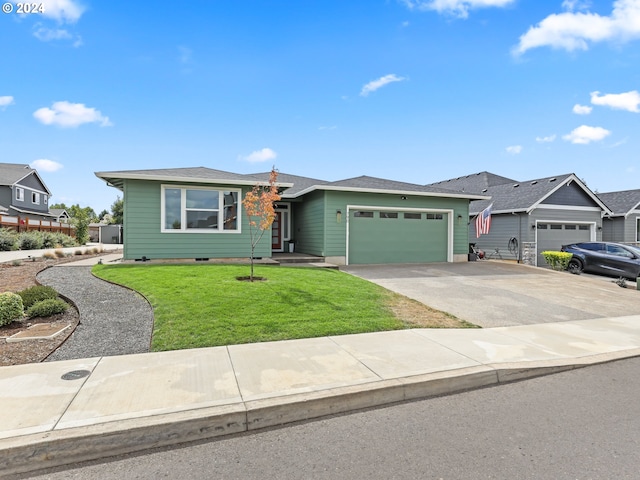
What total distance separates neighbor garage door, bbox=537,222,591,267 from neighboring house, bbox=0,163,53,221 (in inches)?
1523

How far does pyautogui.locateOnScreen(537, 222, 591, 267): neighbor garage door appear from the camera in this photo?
60.2 feet

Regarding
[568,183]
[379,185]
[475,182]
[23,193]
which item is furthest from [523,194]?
[23,193]

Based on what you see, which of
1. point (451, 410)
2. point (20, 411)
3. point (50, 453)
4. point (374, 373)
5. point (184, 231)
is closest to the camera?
point (50, 453)

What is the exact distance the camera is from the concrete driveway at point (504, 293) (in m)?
7.25

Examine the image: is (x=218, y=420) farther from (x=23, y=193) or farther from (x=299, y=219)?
(x=23, y=193)

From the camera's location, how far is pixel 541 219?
18.2 m

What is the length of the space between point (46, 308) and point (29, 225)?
30.5 m

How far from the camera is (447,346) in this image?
4.91 m

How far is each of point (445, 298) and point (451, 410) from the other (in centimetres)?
545

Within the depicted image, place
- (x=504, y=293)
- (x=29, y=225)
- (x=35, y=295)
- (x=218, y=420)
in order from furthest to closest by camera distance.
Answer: (x=29, y=225), (x=504, y=293), (x=35, y=295), (x=218, y=420)

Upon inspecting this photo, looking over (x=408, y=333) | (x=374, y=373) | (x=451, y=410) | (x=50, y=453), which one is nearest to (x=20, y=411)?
(x=50, y=453)

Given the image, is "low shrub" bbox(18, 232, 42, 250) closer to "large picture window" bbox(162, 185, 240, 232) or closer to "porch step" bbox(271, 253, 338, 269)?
"large picture window" bbox(162, 185, 240, 232)

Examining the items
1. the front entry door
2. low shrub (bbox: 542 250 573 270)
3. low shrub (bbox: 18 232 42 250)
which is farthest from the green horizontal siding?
low shrub (bbox: 18 232 42 250)

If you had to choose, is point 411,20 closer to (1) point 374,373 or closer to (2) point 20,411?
(1) point 374,373
